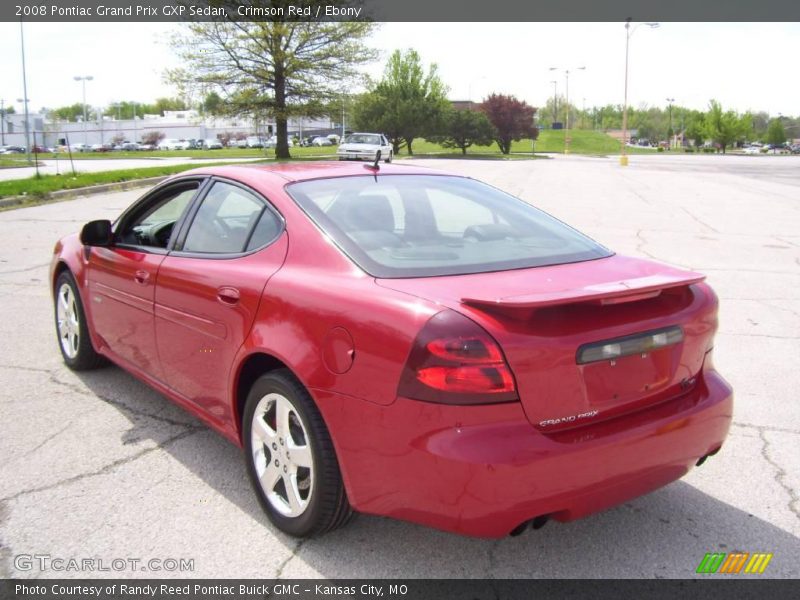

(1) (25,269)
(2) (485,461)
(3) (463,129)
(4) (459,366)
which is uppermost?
(3) (463,129)

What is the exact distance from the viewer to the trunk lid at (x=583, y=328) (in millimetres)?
2361

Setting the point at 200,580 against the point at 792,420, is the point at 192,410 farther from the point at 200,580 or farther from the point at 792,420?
the point at 792,420

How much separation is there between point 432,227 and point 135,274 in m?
1.69

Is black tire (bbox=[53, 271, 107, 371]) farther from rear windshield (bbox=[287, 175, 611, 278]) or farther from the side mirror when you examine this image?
rear windshield (bbox=[287, 175, 611, 278])

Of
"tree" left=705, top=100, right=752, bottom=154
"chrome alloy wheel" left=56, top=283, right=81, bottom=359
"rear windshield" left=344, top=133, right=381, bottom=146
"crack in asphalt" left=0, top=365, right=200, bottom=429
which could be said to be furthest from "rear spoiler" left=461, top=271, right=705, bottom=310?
"tree" left=705, top=100, right=752, bottom=154

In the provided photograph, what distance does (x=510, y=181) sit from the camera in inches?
942

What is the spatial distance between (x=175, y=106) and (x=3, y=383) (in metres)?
185

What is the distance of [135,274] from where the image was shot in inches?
154

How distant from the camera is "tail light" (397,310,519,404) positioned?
7.55 feet

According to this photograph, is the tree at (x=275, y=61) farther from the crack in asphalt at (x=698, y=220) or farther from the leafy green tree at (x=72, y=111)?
the leafy green tree at (x=72, y=111)

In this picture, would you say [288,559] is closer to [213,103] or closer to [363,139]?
[363,139]

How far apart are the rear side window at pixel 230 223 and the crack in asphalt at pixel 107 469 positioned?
1.05 meters

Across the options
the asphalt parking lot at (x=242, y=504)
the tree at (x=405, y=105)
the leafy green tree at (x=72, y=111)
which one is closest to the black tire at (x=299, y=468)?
the asphalt parking lot at (x=242, y=504)

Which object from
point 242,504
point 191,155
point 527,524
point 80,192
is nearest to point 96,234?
point 242,504
